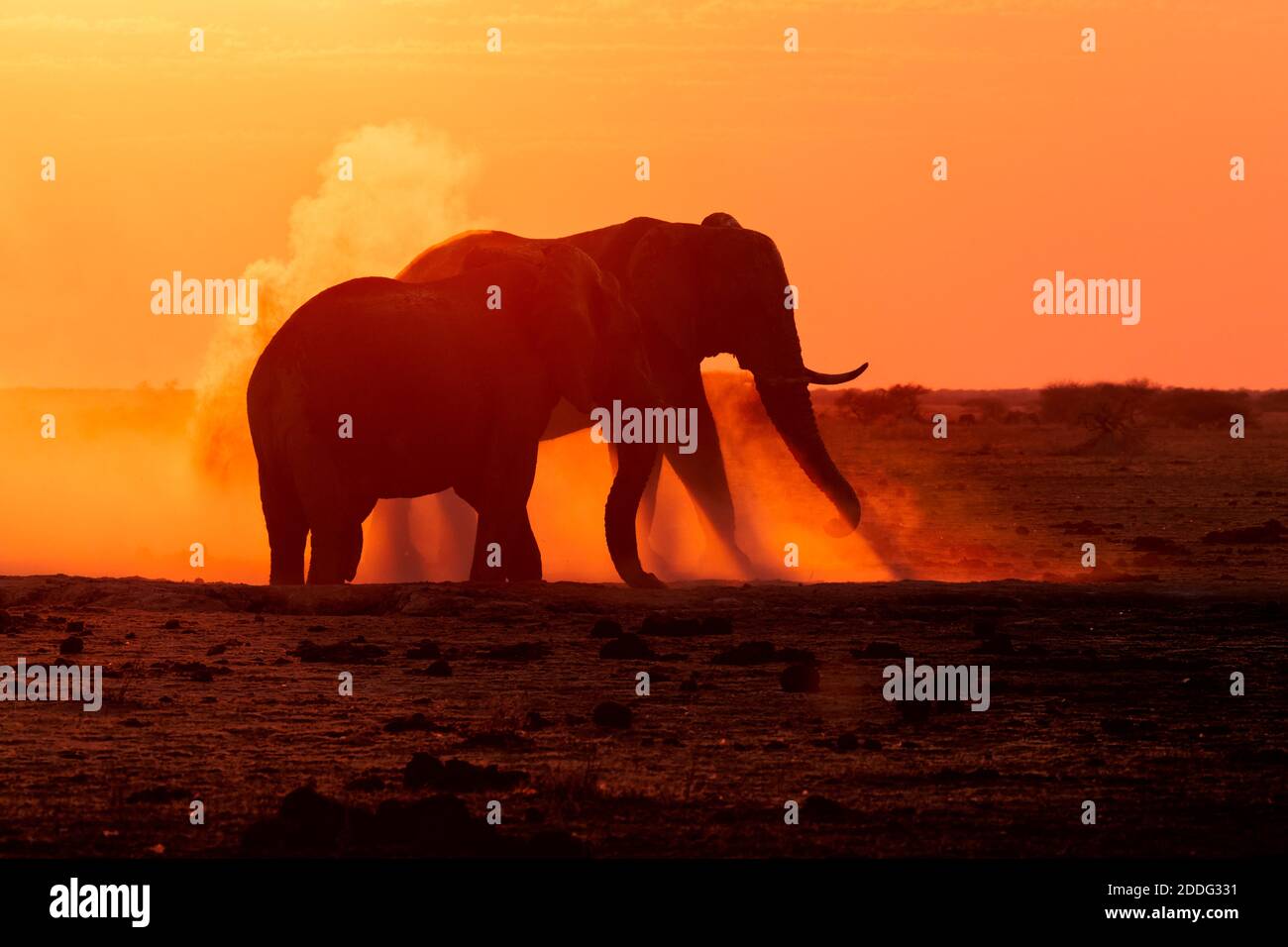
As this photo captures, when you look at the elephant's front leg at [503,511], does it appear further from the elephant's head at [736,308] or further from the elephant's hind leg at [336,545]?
the elephant's head at [736,308]

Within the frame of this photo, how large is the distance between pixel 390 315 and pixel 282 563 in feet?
8.57

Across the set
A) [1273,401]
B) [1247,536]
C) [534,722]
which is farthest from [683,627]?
[1273,401]

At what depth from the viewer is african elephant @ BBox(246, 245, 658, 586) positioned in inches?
921

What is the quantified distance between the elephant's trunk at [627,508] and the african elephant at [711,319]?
3.23m

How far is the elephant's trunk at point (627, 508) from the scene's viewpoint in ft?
82.8

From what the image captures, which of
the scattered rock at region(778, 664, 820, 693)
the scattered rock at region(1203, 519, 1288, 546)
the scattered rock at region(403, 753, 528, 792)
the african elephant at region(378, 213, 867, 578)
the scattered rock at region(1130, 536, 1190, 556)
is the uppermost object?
the african elephant at region(378, 213, 867, 578)

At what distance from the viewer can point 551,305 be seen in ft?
80.8

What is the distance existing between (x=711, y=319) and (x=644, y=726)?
14.1 meters

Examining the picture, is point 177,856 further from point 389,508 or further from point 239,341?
point 239,341

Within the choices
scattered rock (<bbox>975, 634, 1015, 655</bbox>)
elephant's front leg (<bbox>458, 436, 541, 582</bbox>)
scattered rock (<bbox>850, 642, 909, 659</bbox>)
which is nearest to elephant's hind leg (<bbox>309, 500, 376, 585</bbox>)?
elephant's front leg (<bbox>458, 436, 541, 582</bbox>)

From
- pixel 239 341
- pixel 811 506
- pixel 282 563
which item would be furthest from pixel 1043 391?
pixel 282 563

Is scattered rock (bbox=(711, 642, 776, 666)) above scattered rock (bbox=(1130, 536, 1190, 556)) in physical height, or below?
below

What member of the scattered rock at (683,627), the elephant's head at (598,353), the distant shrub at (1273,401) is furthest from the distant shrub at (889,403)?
the scattered rock at (683,627)
